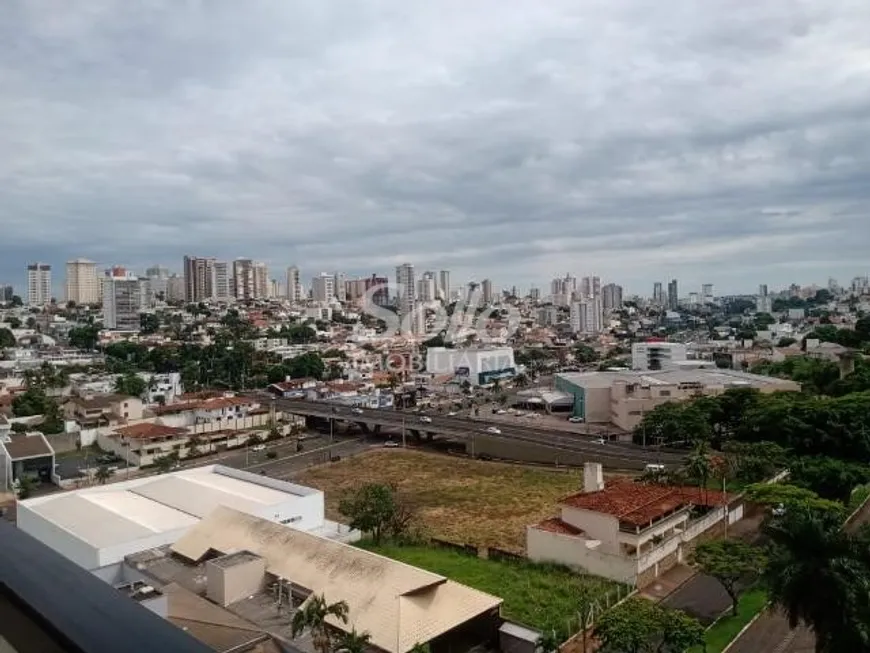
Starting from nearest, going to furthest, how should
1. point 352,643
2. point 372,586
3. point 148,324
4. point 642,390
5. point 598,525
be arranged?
1. point 352,643
2. point 372,586
3. point 598,525
4. point 642,390
5. point 148,324

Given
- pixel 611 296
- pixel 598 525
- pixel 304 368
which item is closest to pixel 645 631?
pixel 598 525

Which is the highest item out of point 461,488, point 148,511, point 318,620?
point 318,620

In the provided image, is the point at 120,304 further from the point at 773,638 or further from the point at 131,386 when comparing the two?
the point at 773,638

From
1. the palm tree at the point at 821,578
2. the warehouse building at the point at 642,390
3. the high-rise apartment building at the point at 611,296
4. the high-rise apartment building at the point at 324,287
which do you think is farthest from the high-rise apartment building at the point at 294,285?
the palm tree at the point at 821,578

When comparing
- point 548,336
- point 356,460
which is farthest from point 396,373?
point 548,336

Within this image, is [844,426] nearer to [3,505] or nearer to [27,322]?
[3,505]

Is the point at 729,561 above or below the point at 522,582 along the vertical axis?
above

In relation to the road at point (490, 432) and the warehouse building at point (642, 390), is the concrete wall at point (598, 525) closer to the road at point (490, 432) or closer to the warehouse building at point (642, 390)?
the road at point (490, 432)
